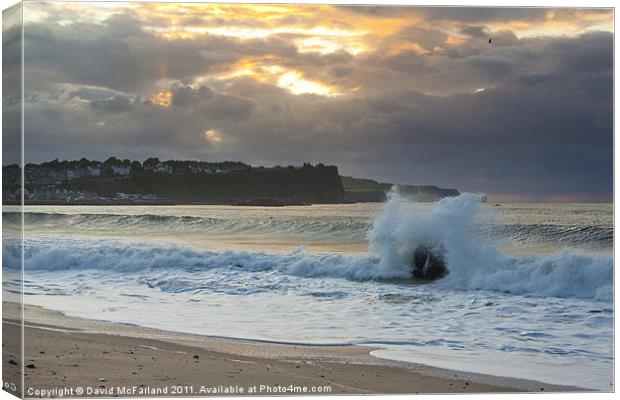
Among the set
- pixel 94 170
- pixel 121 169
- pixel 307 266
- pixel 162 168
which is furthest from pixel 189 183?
pixel 307 266

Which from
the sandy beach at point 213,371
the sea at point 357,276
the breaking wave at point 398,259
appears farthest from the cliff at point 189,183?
the sandy beach at point 213,371

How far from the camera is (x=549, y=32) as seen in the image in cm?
655

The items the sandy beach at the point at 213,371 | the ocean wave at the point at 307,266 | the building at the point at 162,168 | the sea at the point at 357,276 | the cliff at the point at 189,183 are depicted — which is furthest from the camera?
the ocean wave at the point at 307,266

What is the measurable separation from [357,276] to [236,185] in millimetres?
1455

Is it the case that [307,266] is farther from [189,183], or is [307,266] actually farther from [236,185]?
[189,183]

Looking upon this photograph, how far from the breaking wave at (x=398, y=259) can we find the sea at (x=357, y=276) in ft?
0.04

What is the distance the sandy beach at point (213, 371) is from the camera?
5.89 meters

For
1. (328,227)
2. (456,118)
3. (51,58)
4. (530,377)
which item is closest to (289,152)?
(328,227)

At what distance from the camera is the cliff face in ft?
23.3

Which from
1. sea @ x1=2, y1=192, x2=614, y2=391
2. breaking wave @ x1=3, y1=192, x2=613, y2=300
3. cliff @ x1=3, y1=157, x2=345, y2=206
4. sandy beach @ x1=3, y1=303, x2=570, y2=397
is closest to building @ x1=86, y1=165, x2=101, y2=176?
cliff @ x1=3, y1=157, x2=345, y2=206

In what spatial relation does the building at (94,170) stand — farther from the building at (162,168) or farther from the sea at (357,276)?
the building at (162,168)

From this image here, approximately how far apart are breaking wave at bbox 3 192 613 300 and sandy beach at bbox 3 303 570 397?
4.41 feet

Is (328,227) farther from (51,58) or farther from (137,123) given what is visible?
(51,58)

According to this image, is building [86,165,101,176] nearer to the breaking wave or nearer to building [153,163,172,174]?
building [153,163,172,174]
